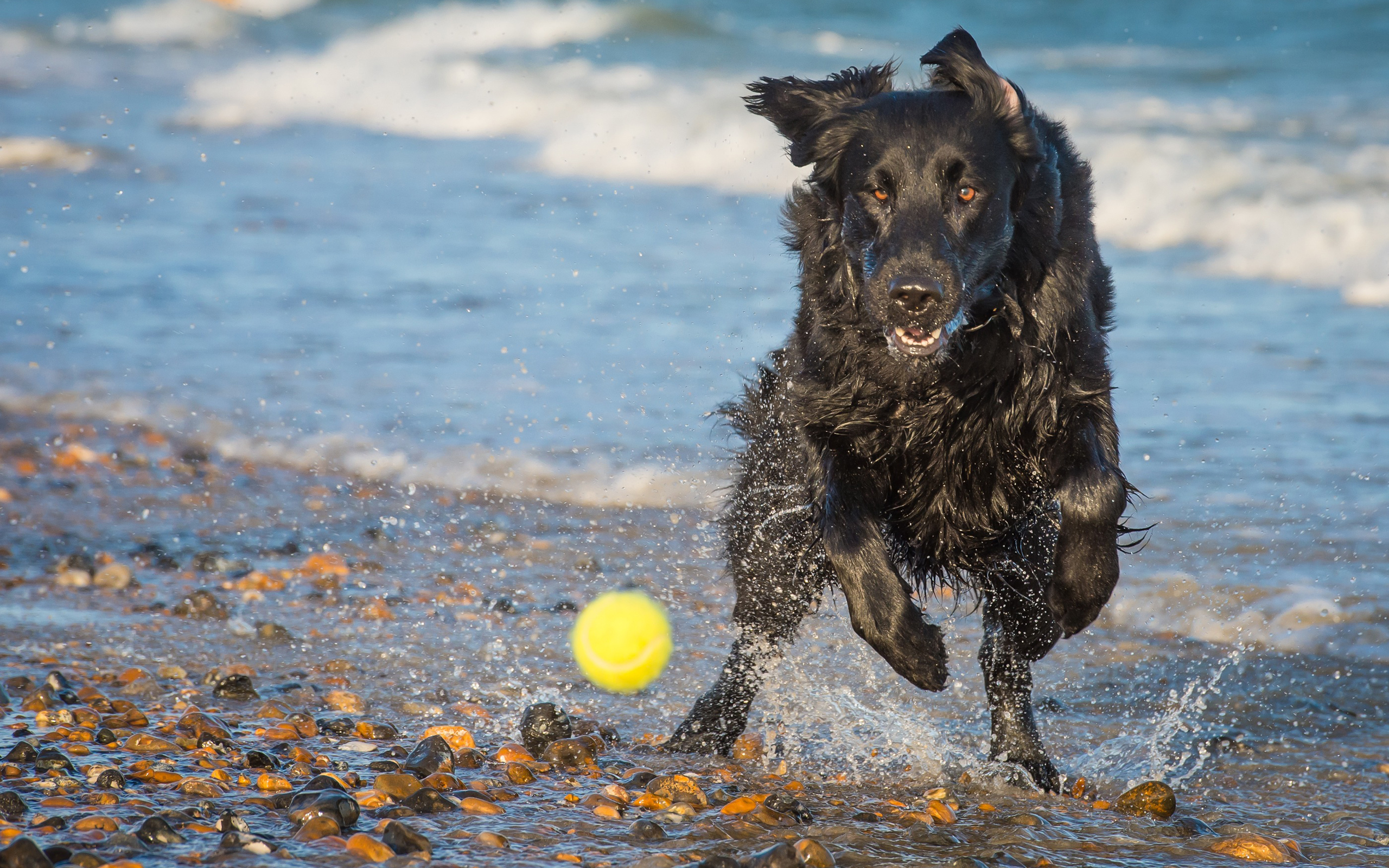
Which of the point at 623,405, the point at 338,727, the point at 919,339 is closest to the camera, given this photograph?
the point at 919,339

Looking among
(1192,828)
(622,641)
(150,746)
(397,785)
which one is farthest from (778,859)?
(622,641)

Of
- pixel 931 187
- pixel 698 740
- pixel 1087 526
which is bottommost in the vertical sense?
pixel 698 740

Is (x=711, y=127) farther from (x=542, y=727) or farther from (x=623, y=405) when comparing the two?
(x=542, y=727)

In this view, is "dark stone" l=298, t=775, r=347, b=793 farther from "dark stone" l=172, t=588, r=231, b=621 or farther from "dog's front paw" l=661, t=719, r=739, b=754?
"dark stone" l=172, t=588, r=231, b=621

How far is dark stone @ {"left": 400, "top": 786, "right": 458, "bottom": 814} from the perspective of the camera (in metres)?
2.86

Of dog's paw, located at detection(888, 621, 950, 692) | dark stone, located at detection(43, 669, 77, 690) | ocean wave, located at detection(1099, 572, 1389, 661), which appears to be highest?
dog's paw, located at detection(888, 621, 950, 692)

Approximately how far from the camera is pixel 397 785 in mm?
2943

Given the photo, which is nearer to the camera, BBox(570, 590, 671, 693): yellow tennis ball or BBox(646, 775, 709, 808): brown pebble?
BBox(646, 775, 709, 808): brown pebble

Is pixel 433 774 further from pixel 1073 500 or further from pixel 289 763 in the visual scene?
pixel 1073 500

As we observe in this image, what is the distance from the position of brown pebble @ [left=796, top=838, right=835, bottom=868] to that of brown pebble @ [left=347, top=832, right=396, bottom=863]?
2.61ft

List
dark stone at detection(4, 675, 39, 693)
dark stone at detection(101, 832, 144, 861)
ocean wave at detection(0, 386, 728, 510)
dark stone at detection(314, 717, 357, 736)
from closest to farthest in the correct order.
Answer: dark stone at detection(101, 832, 144, 861) → dark stone at detection(314, 717, 357, 736) → dark stone at detection(4, 675, 39, 693) → ocean wave at detection(0, 386, 728, 510)

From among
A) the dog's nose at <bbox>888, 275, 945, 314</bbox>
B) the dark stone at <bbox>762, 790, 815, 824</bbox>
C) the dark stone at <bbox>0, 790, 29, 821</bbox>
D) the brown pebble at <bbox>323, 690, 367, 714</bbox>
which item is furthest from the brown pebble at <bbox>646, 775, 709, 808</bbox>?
the dark stone at <bbox>0, 790, 29, 821</bbox>

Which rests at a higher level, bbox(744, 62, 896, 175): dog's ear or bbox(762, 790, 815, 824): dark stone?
bbox(744, 62, 896, 175): dog's ear

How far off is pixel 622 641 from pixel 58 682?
1.60 meters
